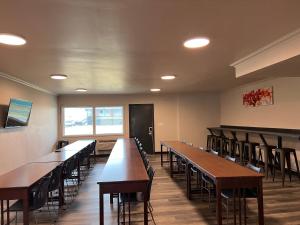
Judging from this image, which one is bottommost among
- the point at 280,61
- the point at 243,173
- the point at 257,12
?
the point at 243,173

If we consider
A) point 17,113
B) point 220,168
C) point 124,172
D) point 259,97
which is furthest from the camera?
point 259,97

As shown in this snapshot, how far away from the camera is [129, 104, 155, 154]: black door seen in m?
9.38

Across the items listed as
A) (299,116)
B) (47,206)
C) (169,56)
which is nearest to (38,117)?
(47,206)

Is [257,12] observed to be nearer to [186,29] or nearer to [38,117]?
[186,29]

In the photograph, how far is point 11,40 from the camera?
2.70m

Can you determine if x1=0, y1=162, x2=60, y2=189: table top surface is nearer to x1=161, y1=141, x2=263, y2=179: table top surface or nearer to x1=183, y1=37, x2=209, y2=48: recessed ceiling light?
x1=161, y1=141, x2=263, y2=179: table top surface

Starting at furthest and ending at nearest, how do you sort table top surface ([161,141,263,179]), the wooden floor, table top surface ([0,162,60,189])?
1. the wooden floor
2. table top surface ([161,141,263,179])
3. table top surface ([0,162,60,189])

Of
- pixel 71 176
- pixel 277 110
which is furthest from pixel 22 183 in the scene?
pixel 277 110

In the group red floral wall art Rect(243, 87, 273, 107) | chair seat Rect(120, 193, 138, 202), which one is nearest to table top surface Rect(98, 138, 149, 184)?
chair seat Rect(120, 193, 138, 202)

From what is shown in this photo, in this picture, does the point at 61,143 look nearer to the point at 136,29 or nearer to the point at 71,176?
the point at 71,176

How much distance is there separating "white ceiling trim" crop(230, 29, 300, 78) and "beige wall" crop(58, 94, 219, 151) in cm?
525

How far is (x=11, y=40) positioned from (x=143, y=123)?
22.7 ft

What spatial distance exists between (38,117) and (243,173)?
566cm

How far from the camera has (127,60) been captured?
372 centimetres
